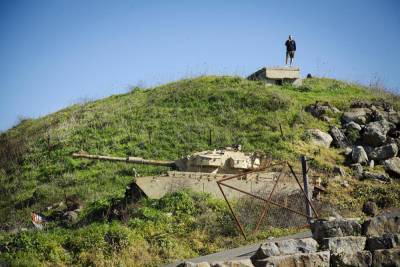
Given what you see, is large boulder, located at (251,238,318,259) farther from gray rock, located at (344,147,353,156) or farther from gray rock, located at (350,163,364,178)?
gray rock, located at (344,147,353,156)

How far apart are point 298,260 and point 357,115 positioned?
22.0 metres

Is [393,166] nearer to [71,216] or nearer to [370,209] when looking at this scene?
[370,209]

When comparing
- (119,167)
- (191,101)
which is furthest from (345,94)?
(119,167)

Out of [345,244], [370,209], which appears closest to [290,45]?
[370,209]

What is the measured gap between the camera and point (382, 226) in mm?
9586

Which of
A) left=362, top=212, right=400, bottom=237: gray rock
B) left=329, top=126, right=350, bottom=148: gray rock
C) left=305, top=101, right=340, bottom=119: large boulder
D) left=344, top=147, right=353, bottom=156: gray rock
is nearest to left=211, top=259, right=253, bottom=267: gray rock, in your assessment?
left=362, top=212, right=400, bottom=237: gray rock

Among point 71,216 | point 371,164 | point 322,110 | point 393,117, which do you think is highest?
point 322,110

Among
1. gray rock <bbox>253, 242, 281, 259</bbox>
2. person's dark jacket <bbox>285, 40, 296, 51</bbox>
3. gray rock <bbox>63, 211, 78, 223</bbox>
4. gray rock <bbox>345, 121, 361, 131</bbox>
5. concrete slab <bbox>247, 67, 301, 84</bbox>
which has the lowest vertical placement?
gray rock <bbox>63, 211, 78, 223</bbox>

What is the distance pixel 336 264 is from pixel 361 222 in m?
1.12

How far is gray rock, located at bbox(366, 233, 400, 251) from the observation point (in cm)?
889

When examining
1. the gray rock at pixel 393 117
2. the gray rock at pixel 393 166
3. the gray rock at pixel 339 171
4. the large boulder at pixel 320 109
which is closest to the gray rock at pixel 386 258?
the gray rock at pixel 339 171

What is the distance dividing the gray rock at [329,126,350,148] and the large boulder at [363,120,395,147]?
2.86 ft

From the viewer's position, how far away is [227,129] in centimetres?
2878

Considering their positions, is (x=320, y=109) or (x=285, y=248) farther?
(x=320, y=109)
